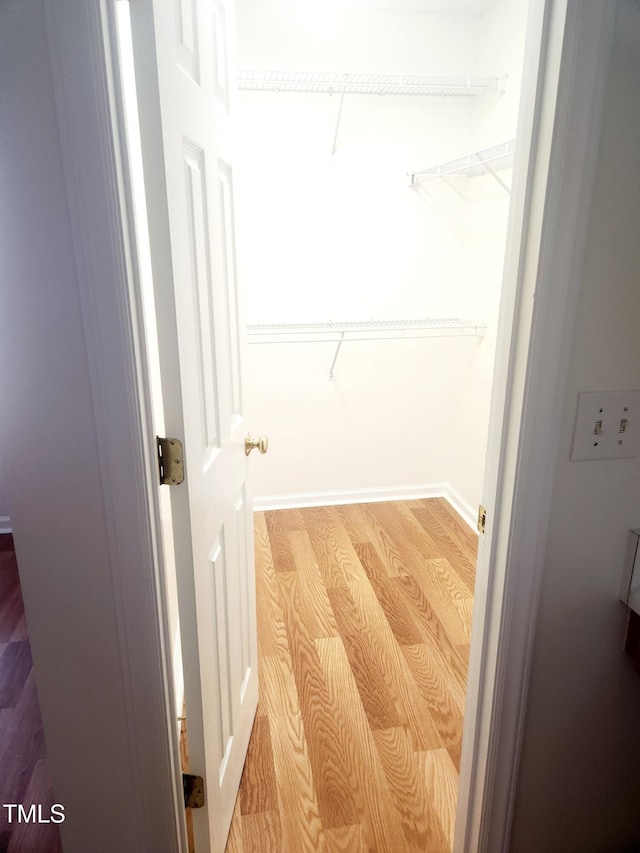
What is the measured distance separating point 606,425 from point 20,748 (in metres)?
1.82

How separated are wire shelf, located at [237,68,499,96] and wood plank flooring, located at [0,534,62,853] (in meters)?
2.38

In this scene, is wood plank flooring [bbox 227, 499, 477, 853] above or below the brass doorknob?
below

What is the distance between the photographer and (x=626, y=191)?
0.87 meters

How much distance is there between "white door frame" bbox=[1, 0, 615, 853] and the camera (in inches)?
28.3

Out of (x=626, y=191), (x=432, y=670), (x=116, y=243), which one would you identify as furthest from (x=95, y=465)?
(x=432, y=670)

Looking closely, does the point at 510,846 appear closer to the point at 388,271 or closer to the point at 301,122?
the point at 388,271

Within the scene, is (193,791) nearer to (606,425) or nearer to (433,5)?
(606,425)

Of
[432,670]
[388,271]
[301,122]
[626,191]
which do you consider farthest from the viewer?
[388,271]

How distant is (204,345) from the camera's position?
1108 millimetres

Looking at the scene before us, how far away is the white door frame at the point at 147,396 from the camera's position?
0.72m

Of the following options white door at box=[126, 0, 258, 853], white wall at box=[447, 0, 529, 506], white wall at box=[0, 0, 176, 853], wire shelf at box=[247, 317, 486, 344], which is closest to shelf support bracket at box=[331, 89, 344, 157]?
white wall at box=[447, 0, 529, 506]

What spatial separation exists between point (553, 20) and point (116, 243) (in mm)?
715

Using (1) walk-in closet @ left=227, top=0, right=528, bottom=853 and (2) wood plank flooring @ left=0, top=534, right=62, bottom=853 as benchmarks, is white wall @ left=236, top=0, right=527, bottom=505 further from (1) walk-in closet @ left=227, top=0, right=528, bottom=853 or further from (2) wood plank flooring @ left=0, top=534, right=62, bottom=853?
(2) wood plank flooring @ left=0, top=534, right=62, bottom=853

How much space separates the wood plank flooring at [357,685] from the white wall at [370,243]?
43 centimetres
